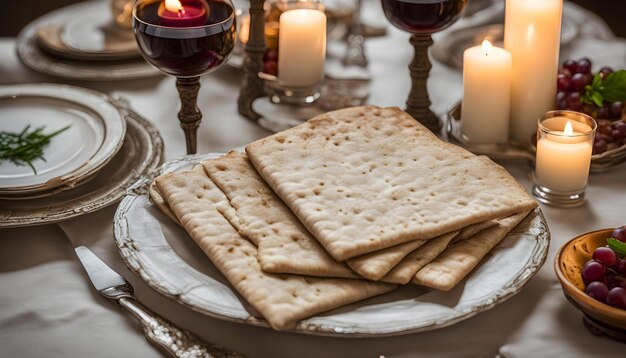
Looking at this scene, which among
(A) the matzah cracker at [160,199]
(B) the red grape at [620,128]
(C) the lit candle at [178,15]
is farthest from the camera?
(B) the red grape at [620,128]

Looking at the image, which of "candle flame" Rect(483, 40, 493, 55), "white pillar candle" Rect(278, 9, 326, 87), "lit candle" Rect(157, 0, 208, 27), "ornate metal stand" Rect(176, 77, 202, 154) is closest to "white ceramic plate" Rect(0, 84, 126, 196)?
"ornate metal stand" Rect(176, 77, 202, 154)

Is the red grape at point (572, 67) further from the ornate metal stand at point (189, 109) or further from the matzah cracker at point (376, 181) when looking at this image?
the ornate metal stand at point (189, 109)

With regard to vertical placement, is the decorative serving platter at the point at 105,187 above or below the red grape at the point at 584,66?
below

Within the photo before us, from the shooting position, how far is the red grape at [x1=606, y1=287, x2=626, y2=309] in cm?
98

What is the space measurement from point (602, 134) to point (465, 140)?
0.80 ft

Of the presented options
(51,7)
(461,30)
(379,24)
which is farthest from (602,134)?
(51,7)

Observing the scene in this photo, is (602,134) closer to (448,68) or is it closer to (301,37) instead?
(448,68)

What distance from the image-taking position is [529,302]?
1.12 metres

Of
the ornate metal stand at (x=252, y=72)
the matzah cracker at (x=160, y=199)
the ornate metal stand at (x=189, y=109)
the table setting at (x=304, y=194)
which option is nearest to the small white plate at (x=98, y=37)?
the table setting at (x=304, y=194)

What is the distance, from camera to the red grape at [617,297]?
983 millimetres

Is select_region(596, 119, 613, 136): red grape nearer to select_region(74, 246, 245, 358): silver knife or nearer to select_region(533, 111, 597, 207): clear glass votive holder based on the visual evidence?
select_region(533, 111, 597, 207): clear glass votive holder

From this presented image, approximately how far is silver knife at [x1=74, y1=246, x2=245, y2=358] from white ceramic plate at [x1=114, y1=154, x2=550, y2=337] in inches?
1.8

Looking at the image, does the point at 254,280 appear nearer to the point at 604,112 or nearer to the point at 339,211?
the point at 339,211

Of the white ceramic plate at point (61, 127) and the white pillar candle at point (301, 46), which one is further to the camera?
the white pillar candle at point (301, 46)
